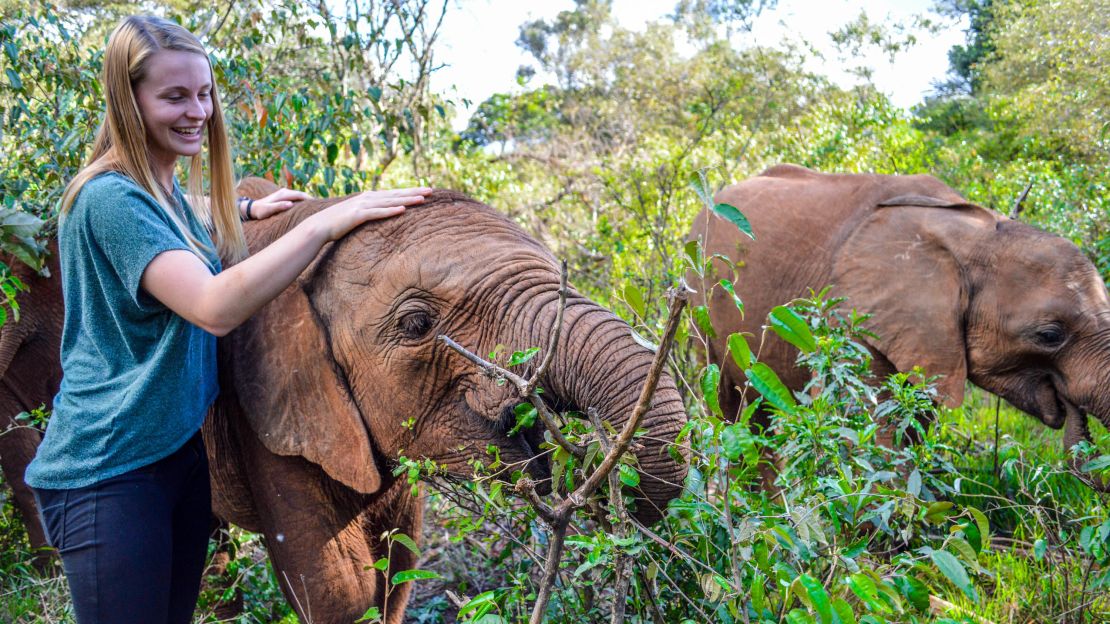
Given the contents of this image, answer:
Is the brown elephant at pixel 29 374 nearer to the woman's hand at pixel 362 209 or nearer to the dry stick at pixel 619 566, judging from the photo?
the woman's hand at pixel 362 209

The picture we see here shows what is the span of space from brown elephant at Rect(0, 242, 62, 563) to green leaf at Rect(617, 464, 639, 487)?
3.83m

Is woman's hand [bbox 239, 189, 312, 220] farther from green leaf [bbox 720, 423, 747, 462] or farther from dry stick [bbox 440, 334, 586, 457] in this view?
green leaf [bbox 720, 423, 747, 462]

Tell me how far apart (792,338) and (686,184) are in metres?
7.14

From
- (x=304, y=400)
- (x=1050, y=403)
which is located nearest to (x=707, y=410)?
Answer: (x=304, y=400)

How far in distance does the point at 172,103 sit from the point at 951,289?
4354 millimetres

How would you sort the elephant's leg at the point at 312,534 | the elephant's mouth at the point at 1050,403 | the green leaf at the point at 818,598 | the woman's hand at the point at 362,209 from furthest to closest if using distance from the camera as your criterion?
the elephant's mouth at the point at 1050,403, the elephant's leg at the point at 312,534, the woman's hand at the point at 362,209, the green leaf at the point at 818,598

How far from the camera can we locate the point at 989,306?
552cm

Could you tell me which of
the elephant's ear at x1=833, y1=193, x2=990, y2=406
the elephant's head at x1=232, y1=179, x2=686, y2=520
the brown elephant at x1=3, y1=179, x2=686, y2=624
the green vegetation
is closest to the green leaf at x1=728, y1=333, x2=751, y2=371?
the green vegetation

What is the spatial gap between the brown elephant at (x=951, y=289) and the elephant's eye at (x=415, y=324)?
2.21 metres

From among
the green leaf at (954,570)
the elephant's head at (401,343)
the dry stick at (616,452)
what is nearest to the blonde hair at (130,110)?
the elephant's head at (401,343)

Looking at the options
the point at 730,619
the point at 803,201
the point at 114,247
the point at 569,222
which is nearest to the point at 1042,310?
the point at 803,201

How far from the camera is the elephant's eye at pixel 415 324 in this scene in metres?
2.95

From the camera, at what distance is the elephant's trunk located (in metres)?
2.63

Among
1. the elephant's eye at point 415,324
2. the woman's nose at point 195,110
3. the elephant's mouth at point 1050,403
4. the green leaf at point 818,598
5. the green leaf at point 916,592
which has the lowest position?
the elephant's mouth at point 1050,403
